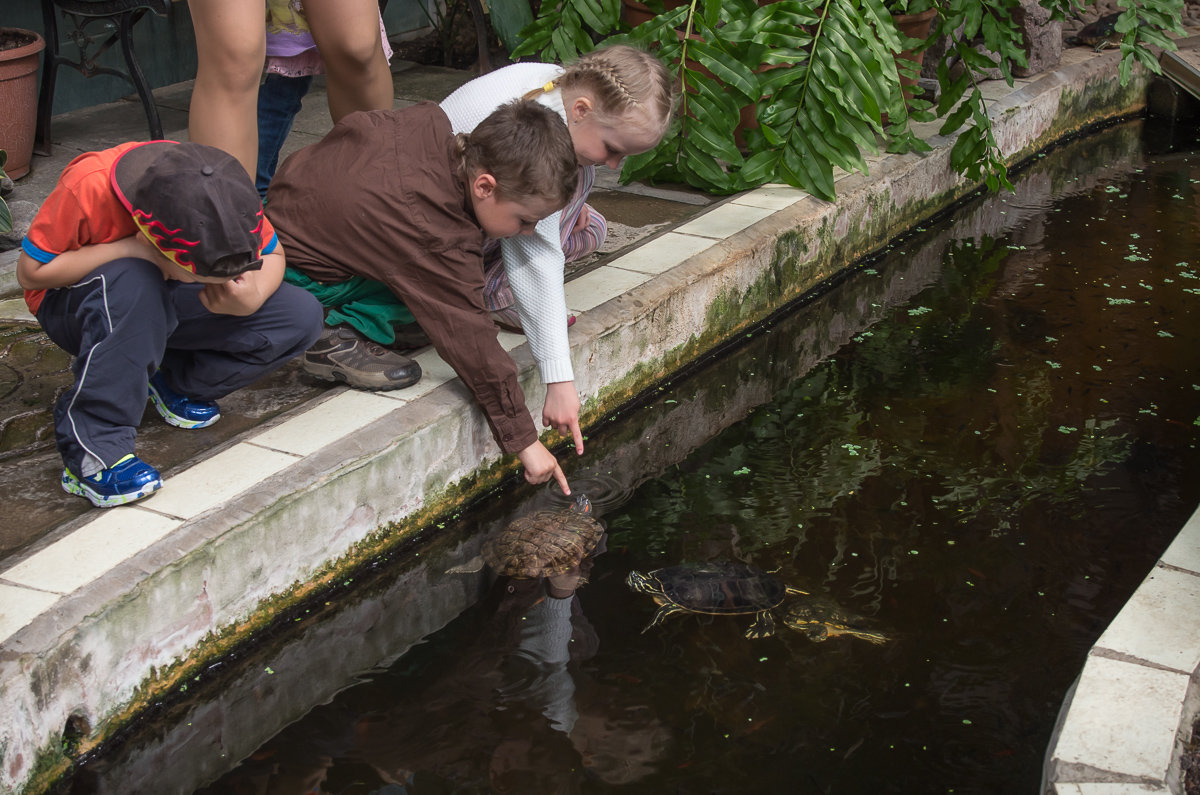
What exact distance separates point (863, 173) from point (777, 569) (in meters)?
2.12

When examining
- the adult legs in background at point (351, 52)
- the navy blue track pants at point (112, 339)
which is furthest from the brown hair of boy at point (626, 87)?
the navy blue track pants at point (112, 339)

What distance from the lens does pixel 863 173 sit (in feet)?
14.0


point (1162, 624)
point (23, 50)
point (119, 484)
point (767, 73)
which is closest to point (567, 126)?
A: point (119, 484)

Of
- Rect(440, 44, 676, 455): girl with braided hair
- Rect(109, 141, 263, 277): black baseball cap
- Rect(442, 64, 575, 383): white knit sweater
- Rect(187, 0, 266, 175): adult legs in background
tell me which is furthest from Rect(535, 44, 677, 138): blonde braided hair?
Rect(109, 141, 263, 277): black baseball cap

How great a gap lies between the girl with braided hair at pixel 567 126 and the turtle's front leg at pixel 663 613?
45 cm

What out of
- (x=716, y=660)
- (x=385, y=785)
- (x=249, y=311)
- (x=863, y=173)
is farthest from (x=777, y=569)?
(x=863, y=173)

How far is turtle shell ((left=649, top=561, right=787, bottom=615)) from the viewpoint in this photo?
8.19 ft

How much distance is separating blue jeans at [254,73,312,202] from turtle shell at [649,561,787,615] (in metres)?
1.70

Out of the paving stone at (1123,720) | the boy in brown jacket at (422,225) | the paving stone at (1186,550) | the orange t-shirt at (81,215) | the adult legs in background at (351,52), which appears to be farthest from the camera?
the adult legs in background at (351,52)

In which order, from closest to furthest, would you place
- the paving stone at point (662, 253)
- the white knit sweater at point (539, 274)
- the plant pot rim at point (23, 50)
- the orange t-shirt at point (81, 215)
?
the orange t-shirt at point (81, 215), the white knit sweater at point (539, 274), the paving stone at point (662, 253), the plant pot rim at point (23, 50)

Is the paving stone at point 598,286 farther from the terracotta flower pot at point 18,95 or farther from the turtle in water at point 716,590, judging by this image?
the terracotta flower pot at point 18,95

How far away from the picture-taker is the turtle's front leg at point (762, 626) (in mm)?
2441

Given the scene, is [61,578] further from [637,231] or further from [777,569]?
[637,231]

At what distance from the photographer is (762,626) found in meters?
2.46
